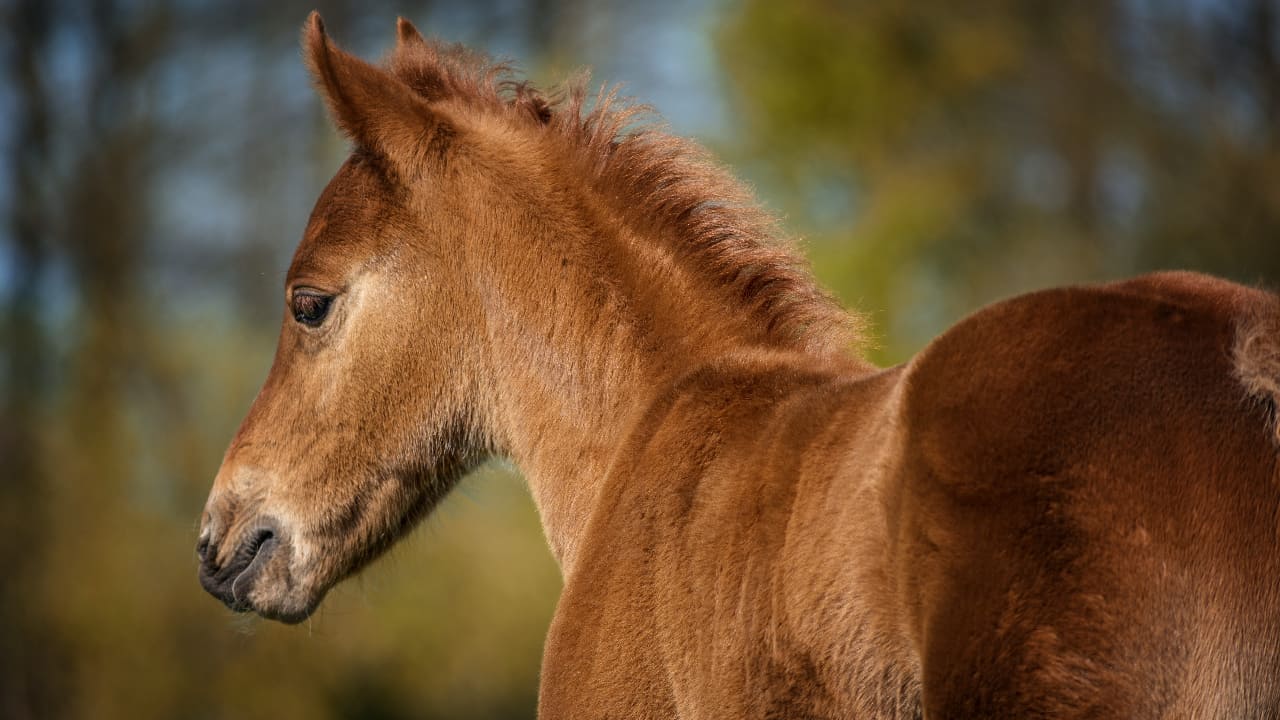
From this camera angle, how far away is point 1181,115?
17594 mm

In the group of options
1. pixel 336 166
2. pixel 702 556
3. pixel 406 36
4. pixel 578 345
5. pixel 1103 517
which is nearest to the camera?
pixel 1103 517

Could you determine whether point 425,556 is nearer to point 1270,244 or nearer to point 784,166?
point 784,166

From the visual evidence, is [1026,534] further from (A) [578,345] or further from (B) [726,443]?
(A) [578,345]

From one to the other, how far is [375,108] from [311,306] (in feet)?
1.96

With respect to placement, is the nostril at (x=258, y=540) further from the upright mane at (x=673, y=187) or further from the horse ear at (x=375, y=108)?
the upright mane at (x=673, y=187)

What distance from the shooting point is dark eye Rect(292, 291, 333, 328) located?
140 inches

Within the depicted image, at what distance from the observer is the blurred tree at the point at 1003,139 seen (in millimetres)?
14836

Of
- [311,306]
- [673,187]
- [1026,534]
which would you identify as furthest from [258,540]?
[1026,534]

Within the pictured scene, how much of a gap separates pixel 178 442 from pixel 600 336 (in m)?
16.5

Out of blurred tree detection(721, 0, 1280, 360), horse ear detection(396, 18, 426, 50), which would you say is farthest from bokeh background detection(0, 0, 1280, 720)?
horse ear detection(396, 18, 426, 50)

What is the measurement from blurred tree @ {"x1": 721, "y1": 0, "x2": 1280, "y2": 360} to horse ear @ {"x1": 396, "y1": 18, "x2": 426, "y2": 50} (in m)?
9.39

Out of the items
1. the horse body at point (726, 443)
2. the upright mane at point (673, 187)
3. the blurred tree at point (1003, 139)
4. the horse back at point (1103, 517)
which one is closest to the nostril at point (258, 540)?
the horse body at point (726, 443)

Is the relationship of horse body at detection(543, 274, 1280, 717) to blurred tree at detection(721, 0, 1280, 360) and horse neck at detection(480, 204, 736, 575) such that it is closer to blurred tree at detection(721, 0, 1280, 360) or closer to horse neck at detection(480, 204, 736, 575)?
horse neck at detection(480, 204, 736, 575)

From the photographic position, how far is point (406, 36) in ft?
13.0
